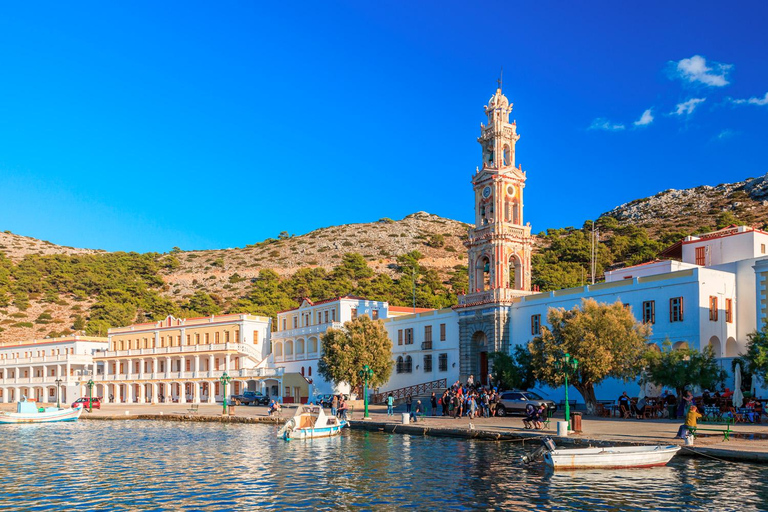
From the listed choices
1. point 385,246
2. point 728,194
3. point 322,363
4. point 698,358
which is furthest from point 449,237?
point 698,358

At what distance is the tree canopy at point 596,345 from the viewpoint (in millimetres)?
38750

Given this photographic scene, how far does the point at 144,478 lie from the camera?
82.5ft

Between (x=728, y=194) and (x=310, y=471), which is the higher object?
(x=728, y=194)

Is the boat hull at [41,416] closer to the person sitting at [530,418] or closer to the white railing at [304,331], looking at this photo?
the white railing at [304,331]

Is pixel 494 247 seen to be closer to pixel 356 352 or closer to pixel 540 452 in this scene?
pixel 356 352

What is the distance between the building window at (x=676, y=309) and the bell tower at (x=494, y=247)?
12.5 m

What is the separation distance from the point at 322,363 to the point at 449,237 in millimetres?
105479

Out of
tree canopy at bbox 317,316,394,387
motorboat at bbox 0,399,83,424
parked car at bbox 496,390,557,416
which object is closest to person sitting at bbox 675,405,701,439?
parked car at bbox 496,390,557,416

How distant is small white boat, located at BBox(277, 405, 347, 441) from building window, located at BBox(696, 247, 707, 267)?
27.1 metres

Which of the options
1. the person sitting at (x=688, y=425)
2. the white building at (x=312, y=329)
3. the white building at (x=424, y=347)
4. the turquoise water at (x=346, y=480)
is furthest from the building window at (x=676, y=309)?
the white building at (x=312, y=329)

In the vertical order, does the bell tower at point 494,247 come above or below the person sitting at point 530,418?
above

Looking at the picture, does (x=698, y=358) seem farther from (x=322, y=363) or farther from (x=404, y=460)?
(x=322, y=363)

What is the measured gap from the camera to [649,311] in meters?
43.9

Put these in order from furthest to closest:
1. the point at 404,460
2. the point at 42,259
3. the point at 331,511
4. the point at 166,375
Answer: the point at 42,259 < the point at 166,375 < the point at 404,460 < the point at 331,511
